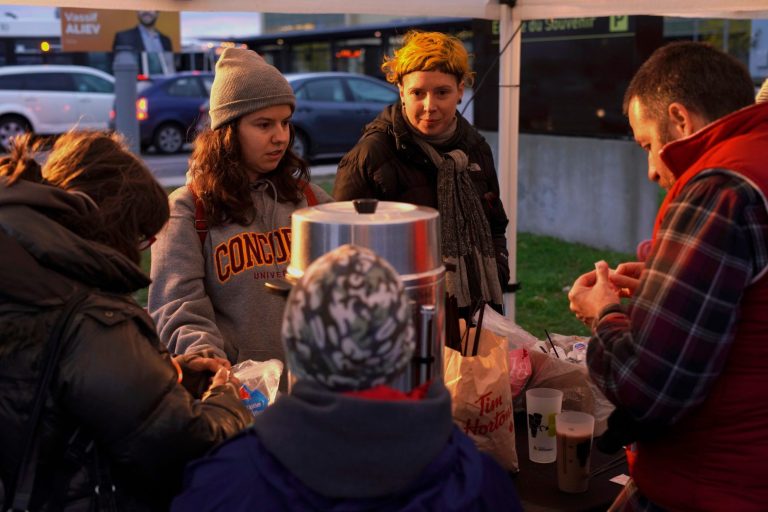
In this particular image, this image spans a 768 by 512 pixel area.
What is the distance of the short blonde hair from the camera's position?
10.6 ft

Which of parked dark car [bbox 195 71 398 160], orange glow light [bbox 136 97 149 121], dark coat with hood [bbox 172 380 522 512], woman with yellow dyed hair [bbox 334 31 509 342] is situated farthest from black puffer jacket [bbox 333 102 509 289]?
orange glow light [bbox 136 97 149 121]

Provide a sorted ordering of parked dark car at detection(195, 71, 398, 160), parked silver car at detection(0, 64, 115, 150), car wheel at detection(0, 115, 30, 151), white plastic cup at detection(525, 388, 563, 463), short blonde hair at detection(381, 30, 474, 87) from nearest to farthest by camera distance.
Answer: white plastic cup at detection(525, 388, 563, 463) → short blonde hair at detection(381, 30, 474, 87) → parked dark car at detection(195, 71, 398, 160) → parked silver car at detection(0, 64, 115, 150) → car wheel at detection(0, 115, 30, 151)

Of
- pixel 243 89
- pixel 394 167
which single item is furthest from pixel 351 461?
pixel 394 167

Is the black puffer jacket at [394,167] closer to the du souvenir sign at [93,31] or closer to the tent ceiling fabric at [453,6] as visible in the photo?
the tent ceiling fabric at [453,6]

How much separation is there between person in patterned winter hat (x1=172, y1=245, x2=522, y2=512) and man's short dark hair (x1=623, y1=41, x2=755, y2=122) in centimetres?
74

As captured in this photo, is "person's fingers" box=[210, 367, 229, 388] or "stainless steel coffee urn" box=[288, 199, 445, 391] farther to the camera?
"person's fingers" box=[210, 367, 229, 388]

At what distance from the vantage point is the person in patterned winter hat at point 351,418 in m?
1.23

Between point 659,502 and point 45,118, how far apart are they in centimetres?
1714

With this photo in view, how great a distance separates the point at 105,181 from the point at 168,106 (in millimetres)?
15548

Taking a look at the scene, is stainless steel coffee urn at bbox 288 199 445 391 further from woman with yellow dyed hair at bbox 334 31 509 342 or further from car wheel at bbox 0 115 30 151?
car wheel at bbox 0 115 30 151

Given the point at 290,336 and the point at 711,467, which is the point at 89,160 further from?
the point at 711,467

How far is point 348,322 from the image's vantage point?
1216mm

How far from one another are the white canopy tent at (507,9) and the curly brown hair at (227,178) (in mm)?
705

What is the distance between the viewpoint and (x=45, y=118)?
17250 millimetres
